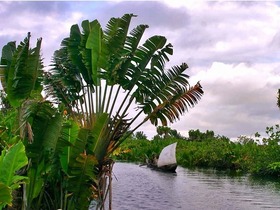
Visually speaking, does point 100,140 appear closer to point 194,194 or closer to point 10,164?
point 10,164

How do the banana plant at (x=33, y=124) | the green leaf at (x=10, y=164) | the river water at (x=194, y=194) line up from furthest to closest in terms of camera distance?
the river water at (x=194, y=194)
the banana plant at (x=33, y=124)
the green leaf at (x=10, y=164)

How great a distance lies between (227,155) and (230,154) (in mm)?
592

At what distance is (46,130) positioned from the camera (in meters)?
9.22

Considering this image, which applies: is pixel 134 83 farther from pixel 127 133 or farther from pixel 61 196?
pixel 61 196

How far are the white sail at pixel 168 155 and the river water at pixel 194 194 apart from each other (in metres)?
5.46

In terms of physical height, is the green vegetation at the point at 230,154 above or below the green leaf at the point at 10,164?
above

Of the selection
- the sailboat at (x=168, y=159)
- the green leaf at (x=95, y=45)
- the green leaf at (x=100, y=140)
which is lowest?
the green leaf at (x=100, y=140)

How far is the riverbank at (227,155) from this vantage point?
2942cm

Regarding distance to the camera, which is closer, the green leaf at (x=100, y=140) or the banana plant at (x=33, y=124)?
the banana plant at (x=33, y=124)

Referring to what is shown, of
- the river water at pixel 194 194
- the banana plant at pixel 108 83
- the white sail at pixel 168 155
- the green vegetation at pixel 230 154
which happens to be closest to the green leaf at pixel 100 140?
the banana plant at pixel 108 83

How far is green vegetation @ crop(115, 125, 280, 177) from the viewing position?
29128 millimetres

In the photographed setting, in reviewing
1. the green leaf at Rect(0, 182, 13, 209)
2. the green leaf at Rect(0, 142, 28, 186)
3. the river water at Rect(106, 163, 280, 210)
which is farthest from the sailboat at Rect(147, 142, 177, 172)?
the green leaf at Rect(0, 182, 13, 209)

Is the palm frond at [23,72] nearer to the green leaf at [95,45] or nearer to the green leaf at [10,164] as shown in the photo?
the green leaf at [95,45]

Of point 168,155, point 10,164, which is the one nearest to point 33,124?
point 10,164
